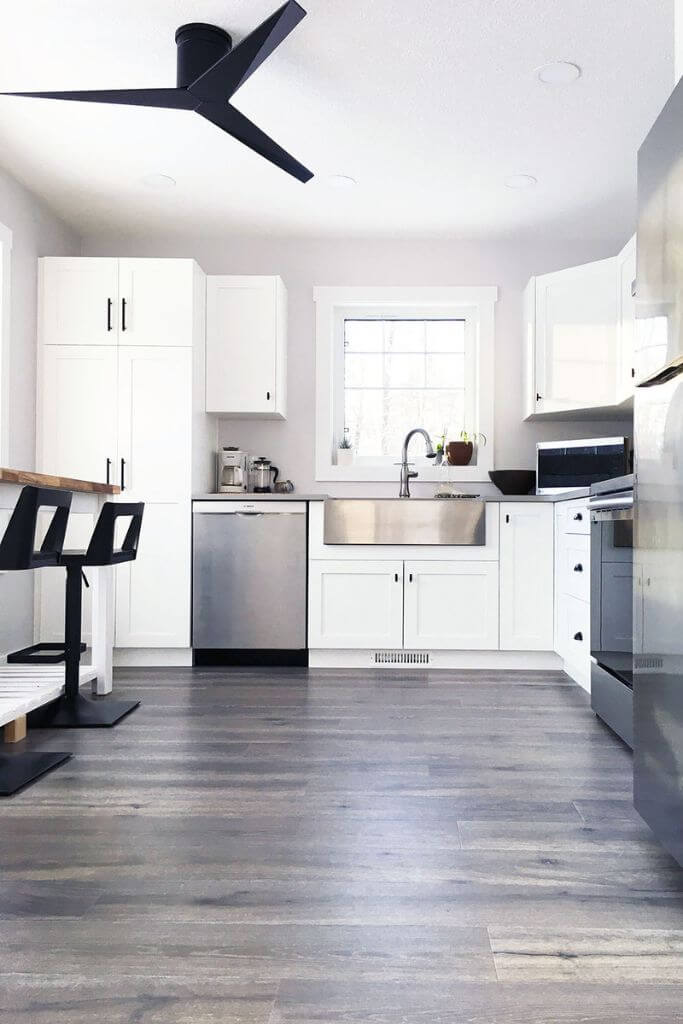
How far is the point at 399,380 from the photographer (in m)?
4.80

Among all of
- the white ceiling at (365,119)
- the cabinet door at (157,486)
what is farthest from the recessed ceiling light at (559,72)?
the cabinet door at (157,486)

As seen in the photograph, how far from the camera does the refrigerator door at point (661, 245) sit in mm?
1496

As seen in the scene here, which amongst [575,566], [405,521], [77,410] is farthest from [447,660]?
[77,410]

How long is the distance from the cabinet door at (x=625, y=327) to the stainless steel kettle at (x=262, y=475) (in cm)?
201

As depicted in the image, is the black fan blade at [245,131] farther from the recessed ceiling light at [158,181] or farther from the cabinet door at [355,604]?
the cabinet door at [355,604]

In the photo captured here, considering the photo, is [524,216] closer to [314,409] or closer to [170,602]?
[314,409]

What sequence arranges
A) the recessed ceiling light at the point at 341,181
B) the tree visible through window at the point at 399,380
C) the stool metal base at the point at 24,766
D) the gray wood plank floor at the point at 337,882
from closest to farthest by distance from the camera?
the gray wood plank floor at the point at 337,882, the stool metal base at the point at 24,766, the recessed ceiling light at the point at 341,181, the tree visible through window at the point at 399,380

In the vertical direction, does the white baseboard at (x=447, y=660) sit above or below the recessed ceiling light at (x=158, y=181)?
below

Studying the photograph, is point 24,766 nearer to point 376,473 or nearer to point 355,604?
point 355,604

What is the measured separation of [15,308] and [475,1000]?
145 inches

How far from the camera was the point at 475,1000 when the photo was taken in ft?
3.85

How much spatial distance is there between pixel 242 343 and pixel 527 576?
207 cm

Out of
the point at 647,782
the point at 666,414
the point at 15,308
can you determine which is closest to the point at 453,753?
the point at 647,782

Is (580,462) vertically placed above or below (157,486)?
above
